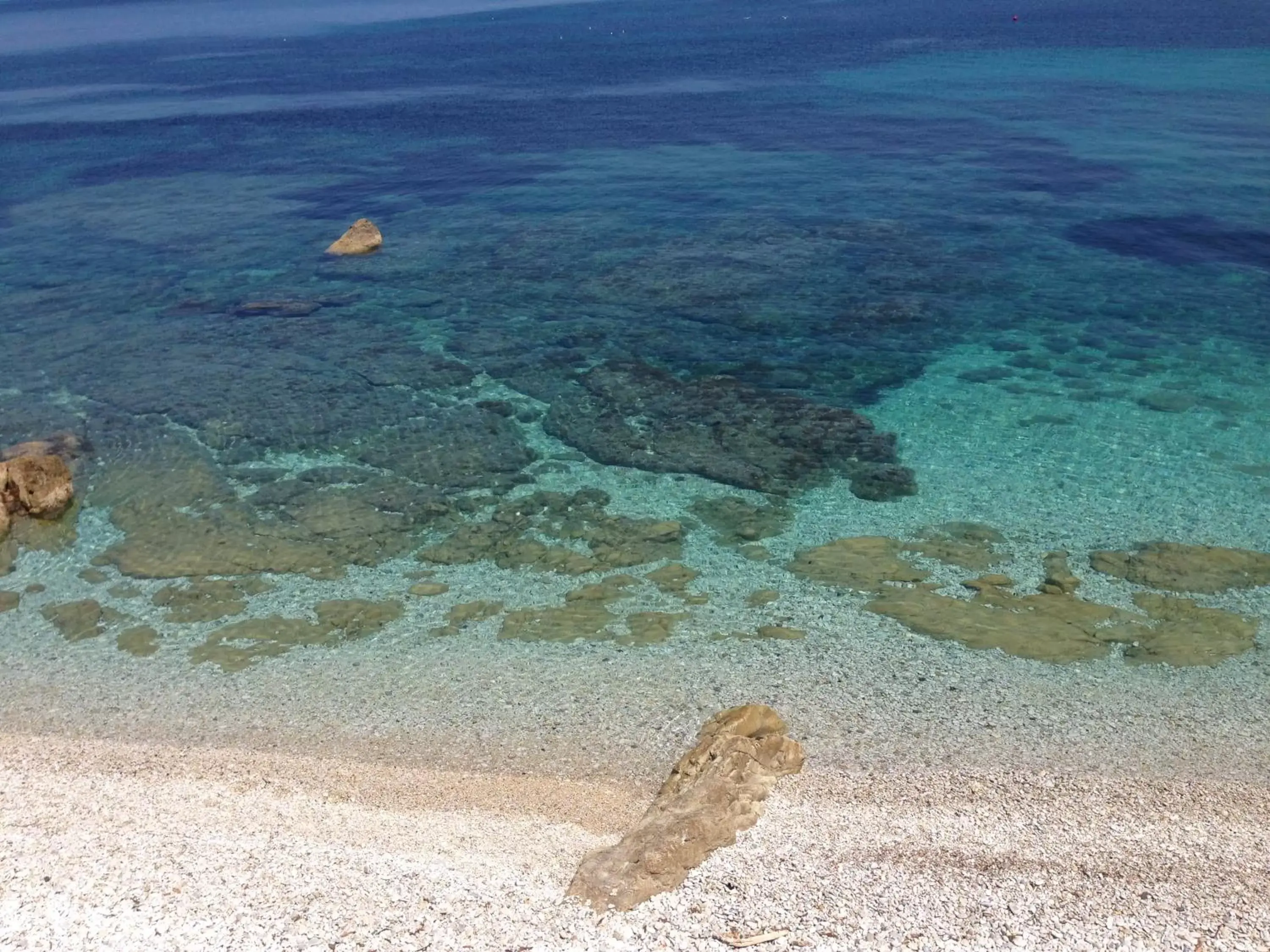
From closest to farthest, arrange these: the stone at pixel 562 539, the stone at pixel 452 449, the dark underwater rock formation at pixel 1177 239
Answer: the stone at pixel 562 539, the stone at pixel 452 449, the dark underwater rock formation at pixel 1177 239

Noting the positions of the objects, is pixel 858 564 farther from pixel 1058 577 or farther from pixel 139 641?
pixel 139 641

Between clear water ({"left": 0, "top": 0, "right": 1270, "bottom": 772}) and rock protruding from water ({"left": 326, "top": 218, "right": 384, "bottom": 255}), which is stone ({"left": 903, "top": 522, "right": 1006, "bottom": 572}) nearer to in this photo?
clear water ({"left": 0, "top": 0, "right": 1270, "bottom": 772})

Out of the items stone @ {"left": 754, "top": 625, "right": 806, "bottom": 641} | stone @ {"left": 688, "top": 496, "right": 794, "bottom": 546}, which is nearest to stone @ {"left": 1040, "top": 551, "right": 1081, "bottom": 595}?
stone @ {"left": 754, "top": 625, "right": 806, "bottom": 641}

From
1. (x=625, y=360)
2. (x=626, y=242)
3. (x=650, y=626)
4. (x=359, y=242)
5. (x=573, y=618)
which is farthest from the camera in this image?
(x=626, y=242)

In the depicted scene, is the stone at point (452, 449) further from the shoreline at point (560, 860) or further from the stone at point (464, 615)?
the shoreline at point (560, 860)

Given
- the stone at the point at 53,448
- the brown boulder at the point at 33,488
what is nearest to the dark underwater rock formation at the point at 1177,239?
the stone at the point at 53,448

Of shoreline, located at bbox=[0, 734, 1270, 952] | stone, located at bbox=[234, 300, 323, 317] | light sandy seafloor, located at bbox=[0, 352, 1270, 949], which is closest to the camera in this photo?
shoreline, located at bbox=[0, 734, 1270, 952]

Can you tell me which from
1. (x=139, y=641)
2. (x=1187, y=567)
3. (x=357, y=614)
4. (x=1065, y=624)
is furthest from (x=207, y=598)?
(x=1187, y=567)
